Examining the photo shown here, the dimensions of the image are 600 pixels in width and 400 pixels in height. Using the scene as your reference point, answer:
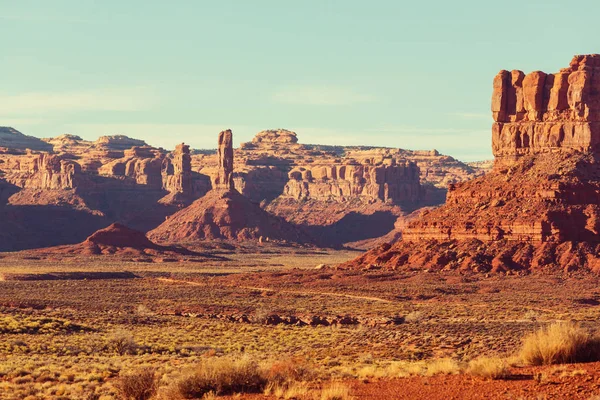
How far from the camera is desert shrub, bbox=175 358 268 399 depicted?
29.1 metres

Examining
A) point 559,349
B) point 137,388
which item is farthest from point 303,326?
A: point 137,388

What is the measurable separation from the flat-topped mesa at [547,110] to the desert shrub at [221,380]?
268 ft

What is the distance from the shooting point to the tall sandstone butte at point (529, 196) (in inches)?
3883

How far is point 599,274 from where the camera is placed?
302ft

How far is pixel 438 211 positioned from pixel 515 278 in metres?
19.5

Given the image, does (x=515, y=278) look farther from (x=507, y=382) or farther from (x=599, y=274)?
(x=507, y=382)

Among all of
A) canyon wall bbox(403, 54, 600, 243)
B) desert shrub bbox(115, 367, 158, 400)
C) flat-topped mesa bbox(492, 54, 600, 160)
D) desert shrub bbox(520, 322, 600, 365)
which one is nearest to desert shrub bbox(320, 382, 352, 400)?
desert shrub bbox(115, 367, 158, 400)

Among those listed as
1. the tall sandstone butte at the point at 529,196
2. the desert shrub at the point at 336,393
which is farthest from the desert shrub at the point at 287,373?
the tall sandstone butte at the point at 529,196

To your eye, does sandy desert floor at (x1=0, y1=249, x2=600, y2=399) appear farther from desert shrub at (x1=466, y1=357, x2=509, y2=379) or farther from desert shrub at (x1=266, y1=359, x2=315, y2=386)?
desert shrub at (x1=266, y1=359, x2=315, y2=386)

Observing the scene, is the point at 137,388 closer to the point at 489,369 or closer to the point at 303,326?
the point at 489,369

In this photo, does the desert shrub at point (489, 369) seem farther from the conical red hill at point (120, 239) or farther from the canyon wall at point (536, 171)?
the conical red hill at point (120, 239)

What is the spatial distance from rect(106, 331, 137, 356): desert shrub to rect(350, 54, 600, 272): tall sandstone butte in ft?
173

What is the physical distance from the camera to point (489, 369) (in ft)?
96.3

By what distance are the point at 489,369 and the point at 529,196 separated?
7630 cm
